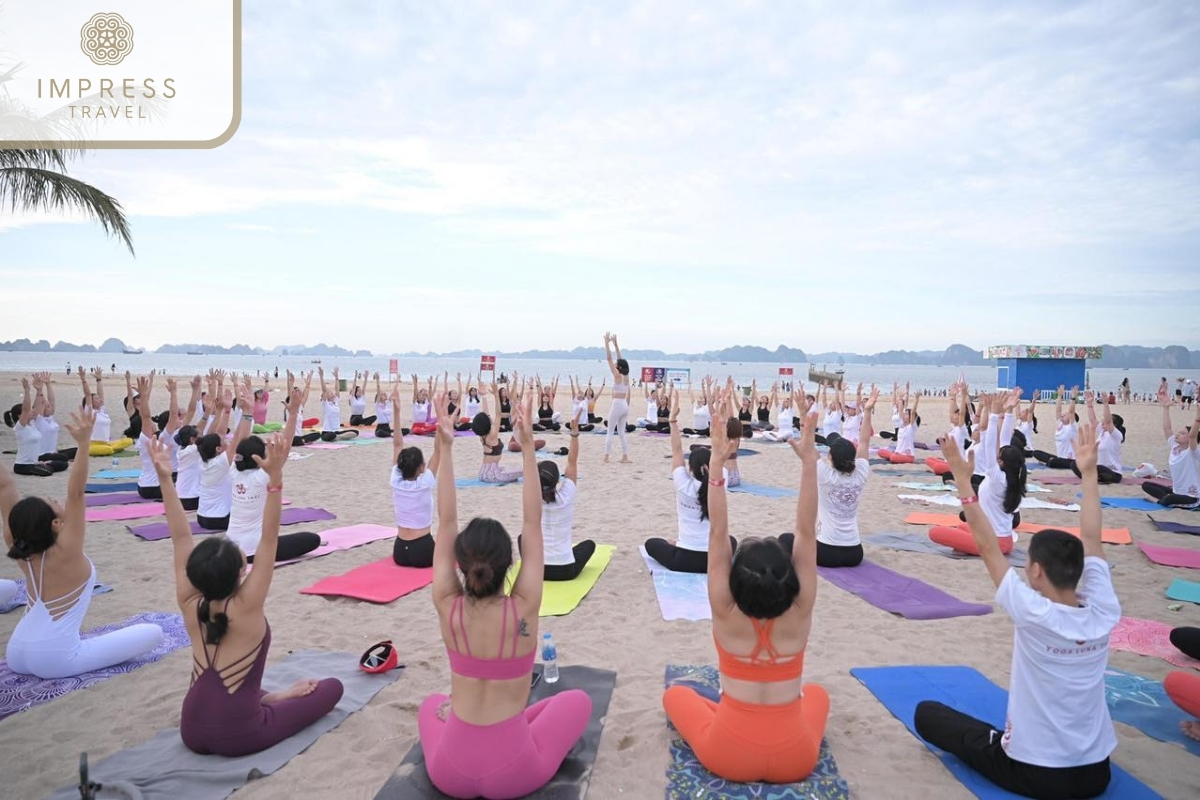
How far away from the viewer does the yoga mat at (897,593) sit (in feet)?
17.7

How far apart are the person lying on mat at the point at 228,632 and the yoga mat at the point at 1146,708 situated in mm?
4550

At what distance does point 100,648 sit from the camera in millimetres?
4254

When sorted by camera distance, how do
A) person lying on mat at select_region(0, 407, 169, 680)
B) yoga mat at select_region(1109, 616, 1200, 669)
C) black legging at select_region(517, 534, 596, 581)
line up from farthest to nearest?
black legging at select_region(517, 534, 596, 581) → yoga mat at select_region(1109, 616, 1200, 669) → person lying on mat at select_region(0, 407, 169, 680)

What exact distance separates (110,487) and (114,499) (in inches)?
50.9

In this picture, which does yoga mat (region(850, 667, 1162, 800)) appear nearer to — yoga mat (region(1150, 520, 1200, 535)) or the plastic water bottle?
the plastic water bottle

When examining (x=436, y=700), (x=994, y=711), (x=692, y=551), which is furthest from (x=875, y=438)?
(x=436, y=700)

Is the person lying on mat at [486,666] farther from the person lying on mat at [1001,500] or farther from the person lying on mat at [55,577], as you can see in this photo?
the person lying on mat at [1001,500]

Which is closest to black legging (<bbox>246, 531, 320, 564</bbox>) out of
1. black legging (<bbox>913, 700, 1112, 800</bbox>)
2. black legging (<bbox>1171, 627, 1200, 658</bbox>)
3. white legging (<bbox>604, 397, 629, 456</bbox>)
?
black legging (<bbox>913, 700, 1112, 800</bbox>)

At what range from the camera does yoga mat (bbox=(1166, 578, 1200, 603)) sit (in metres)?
5.82

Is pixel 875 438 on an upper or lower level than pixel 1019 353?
lower

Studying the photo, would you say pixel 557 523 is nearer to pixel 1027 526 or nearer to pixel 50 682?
pixel 50 682

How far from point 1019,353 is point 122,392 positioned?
4980cm

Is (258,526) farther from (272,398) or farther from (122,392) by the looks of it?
(122,392)

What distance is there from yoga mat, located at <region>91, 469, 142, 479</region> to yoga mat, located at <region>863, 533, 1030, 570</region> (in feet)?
40.8
